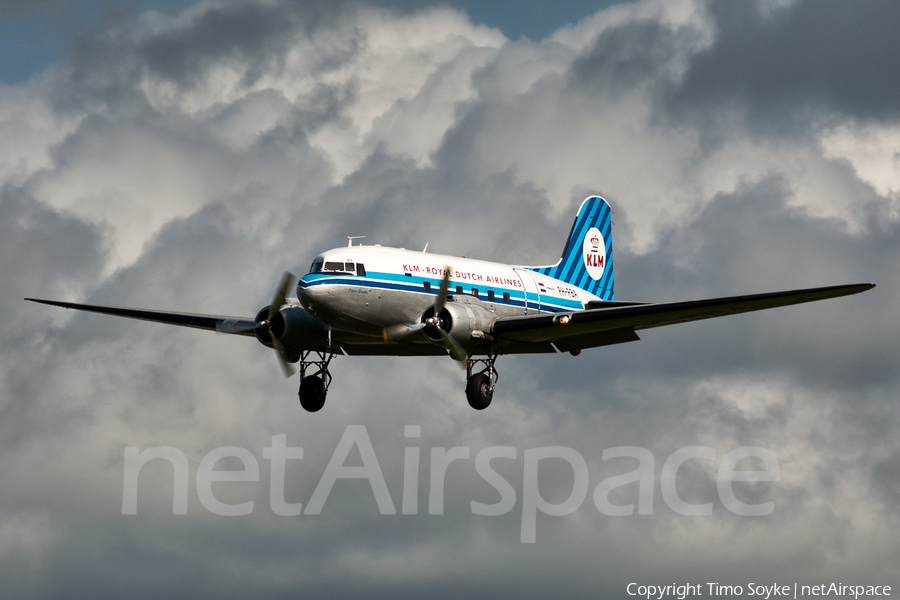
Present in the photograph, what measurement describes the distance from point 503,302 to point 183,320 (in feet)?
35.7

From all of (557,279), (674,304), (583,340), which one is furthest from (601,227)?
(674,304)

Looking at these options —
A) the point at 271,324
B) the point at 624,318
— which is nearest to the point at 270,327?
the point at 271,324

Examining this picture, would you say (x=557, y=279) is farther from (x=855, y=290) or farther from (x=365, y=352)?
(x=855, y=290)

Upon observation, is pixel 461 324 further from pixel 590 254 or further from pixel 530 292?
pixel 590 254

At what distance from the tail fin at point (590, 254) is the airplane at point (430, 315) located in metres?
3.15

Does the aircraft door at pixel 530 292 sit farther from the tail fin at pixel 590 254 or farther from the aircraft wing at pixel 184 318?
the aircraft wing at pixel 184 318

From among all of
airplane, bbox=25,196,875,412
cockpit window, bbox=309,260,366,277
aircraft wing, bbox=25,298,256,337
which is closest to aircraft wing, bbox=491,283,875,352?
airplane, bbox=25,196,875,412

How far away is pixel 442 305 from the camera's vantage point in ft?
113

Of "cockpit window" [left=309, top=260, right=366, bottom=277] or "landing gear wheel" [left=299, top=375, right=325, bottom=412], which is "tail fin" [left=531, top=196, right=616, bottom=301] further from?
"cockpit window" [left=309, top=260, right=366, bottom=277]

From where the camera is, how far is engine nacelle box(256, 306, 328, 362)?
1448 inches

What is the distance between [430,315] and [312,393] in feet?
17.1

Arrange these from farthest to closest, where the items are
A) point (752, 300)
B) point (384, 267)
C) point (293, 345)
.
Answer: point (293, 345) < point (384, 267) < point (752, 300)

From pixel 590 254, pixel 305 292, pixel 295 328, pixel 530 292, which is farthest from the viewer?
pixel 590 254

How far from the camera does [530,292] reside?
3900 centimetres
